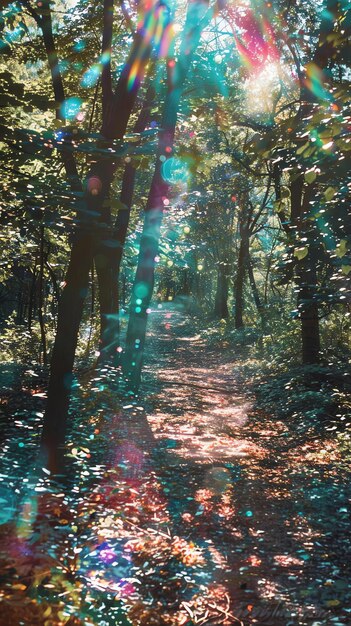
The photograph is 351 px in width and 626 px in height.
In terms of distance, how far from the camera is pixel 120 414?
971 centimetres

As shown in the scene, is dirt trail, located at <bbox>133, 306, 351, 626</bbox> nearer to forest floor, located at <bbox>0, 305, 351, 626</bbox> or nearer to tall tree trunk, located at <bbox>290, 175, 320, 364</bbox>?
forest floor, located at <bbox>0, 305, 351, 626</bbox>

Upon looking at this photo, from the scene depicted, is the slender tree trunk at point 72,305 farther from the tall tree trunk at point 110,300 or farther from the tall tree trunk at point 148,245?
the tall tree trunk at point 110,300

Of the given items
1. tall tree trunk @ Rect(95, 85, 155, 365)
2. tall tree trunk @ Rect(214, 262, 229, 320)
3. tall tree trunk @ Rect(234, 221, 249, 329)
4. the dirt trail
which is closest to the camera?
the dirt trail

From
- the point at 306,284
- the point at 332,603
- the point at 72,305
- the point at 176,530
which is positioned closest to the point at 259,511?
the point at 176,530

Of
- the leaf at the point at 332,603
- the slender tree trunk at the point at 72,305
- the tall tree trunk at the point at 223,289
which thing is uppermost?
the tall tree trunk at the point at 223,289

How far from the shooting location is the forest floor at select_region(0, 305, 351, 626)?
3670 millimetres

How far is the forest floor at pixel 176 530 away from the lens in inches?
144

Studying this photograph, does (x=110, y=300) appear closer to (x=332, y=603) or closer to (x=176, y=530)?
(x=176, y=530)

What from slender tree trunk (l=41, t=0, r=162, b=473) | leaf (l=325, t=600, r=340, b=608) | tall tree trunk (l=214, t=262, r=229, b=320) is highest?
tall tree trunk (l=214, t=262, r=229, b=320)

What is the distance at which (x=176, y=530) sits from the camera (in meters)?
5.10

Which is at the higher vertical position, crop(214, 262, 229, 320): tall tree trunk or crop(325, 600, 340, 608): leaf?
crop(214, 262, 229, 320): tall tree trunk

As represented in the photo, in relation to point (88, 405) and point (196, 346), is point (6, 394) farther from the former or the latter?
point (196, 346)

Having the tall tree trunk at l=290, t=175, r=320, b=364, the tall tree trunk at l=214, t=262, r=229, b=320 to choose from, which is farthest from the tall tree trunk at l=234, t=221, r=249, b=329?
the tall tree trunk at l=290, t=175, r=320, b=364

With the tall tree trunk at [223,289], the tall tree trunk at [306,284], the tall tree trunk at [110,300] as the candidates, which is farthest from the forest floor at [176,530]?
Result: the tall tree trunk at [223,289]
